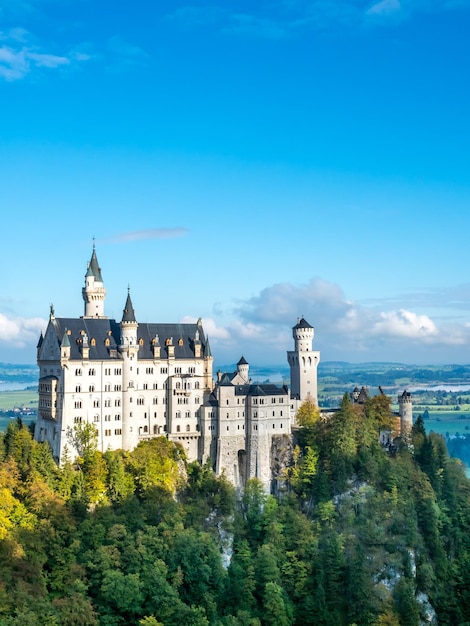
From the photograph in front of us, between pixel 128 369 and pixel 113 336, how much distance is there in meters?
4.51

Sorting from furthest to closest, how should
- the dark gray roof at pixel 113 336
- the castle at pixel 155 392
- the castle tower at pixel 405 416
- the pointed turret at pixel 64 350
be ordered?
1. the castle tower at pixel 405 416
2. the dark gray roof at pixel 113 336
3. the castle at pixel 155 392
4. the pointed turret at pixel 64 350

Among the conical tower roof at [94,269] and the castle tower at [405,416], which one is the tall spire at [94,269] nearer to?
the conical tower roof at [94,269]

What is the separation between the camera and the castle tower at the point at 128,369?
3819 inches

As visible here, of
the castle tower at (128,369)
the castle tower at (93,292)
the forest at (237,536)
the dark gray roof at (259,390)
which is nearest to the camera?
the forest at (237,536)

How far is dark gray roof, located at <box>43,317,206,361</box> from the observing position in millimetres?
96188

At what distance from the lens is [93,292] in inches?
4122

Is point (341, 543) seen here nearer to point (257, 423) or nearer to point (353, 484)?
point (353, 484)

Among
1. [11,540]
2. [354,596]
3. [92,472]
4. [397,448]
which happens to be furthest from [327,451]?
[11,540]

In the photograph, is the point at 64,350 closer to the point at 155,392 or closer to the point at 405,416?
the point at 155,392

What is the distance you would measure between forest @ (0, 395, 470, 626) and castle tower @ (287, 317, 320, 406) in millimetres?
4457

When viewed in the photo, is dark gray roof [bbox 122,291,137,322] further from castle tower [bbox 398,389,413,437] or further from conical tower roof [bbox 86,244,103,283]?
castle tower [bbox 398,389,413,437]

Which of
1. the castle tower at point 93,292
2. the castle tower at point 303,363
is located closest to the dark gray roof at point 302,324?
the castle tower at point 303,363

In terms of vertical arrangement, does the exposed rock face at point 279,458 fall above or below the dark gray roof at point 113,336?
below

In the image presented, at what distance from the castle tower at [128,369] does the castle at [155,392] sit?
118 millimetres
